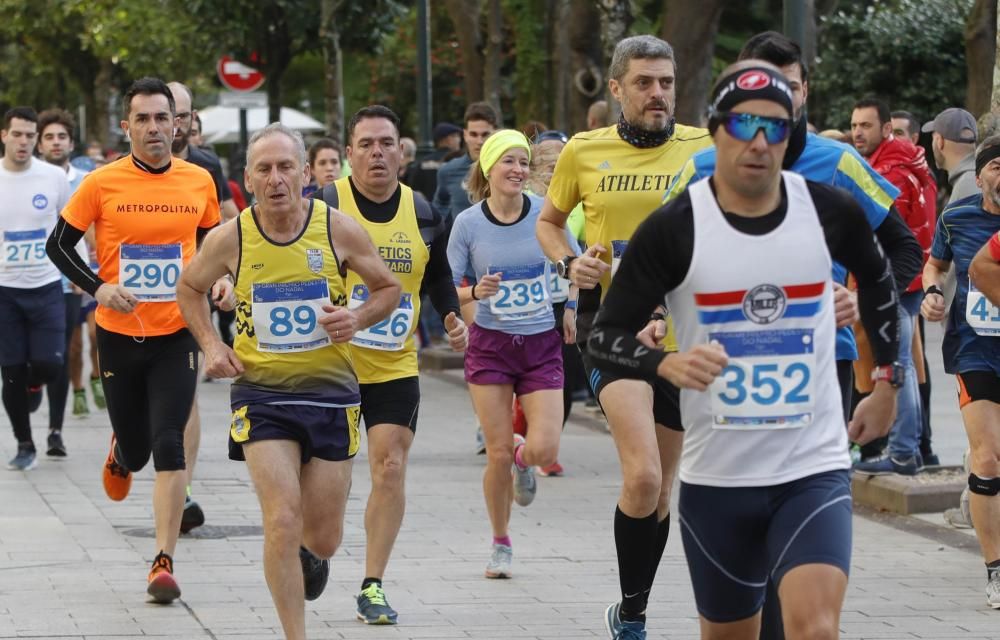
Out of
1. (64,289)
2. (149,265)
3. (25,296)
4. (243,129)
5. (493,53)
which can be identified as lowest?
(64,289)

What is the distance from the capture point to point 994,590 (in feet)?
25.9

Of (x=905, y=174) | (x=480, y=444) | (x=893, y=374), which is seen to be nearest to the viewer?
(x=893, y=374)

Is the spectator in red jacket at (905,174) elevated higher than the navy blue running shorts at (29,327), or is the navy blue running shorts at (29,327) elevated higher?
the spectator in red jacket at (905,174)

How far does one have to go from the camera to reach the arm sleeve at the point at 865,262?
498 centimetres

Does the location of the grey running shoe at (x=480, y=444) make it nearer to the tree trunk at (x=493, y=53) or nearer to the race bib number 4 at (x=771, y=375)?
the race bib number 4 at (x=771, y=375)

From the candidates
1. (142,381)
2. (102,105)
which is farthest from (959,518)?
(102,105)

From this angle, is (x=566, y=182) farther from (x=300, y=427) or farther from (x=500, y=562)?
(x=500, y=562)

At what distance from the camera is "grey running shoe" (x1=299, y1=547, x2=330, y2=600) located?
707 centimetres

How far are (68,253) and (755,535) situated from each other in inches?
192

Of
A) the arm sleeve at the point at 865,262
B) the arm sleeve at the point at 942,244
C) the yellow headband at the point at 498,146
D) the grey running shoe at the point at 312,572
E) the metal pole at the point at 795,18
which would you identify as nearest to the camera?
the arm sleeve at the point at 865,262

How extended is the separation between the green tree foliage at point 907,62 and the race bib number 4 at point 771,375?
23.1 m

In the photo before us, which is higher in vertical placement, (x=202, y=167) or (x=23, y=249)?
(x=202, y=167)

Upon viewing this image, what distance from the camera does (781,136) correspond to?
485cm

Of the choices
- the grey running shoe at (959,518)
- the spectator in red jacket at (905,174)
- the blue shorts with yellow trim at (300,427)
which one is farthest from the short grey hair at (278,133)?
the spectator in red jacket at (905,174)
